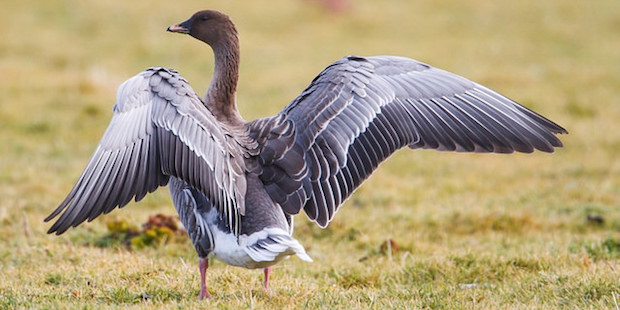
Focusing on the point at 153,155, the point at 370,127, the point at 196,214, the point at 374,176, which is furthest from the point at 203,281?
the point at 374,176

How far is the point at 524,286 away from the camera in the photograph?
6.25 metres

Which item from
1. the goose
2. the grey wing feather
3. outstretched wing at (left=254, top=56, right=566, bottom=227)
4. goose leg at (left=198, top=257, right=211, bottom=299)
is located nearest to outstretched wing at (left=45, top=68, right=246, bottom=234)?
the goose

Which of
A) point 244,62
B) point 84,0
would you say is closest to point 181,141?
point 244,62

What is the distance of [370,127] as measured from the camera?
6172mm

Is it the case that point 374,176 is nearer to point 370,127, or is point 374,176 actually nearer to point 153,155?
point 370,127

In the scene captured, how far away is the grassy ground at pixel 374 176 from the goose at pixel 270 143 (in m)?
0.54

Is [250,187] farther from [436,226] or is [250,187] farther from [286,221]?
[436,226]

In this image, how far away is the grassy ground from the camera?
20.5 feet

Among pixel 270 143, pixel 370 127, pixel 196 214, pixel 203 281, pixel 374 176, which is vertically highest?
pixel 370 127

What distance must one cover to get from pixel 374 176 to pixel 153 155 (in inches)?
259

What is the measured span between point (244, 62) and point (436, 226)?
11767 mm

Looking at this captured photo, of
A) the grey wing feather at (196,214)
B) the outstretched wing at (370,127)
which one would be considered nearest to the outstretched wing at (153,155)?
the grey wing feather at (196,214)

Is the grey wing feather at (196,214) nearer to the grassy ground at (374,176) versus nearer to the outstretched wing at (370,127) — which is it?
the grassy ground at (374,176)

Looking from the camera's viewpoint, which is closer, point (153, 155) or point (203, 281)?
point (153, 155)
